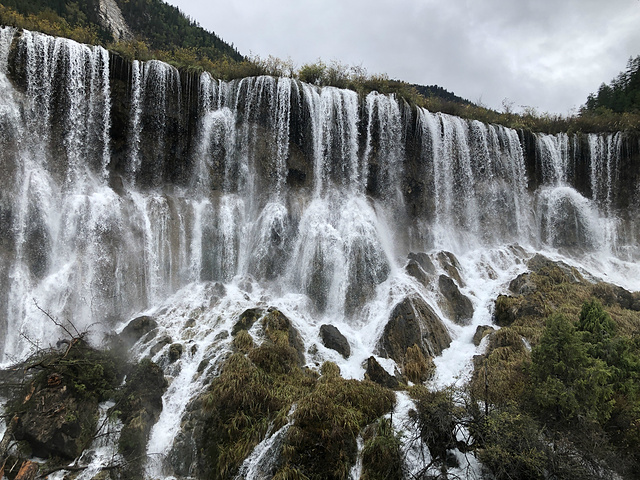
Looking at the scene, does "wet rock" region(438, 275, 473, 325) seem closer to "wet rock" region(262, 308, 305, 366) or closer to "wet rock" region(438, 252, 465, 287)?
"wet rock" region(438, 252, 465, 287)

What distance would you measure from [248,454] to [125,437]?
2.89 m

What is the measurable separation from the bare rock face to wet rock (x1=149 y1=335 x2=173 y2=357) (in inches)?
1690

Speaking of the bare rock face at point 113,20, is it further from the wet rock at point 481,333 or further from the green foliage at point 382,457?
the green foliage at point 382,457

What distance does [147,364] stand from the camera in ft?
31.3

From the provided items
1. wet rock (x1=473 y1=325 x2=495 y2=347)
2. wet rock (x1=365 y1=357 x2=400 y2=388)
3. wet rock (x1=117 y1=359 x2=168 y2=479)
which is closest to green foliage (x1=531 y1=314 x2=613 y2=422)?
wet rock (x1=365 y1=357 x2=400 y2=388)

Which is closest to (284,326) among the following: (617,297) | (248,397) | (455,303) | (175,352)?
(175,352)

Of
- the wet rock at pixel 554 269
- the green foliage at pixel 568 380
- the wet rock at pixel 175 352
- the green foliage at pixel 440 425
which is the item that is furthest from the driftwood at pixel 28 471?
the wet rock at pixel 554 269

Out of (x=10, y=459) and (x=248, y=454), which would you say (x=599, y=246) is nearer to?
(x=248, y=454)

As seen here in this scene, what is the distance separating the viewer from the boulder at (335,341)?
1244 cm

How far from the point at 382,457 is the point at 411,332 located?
661cm

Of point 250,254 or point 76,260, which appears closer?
point 76,260

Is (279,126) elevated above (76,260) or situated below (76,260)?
above

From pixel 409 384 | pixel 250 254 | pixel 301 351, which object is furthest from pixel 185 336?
pixel 409 384

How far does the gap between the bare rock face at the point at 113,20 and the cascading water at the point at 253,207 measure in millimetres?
33445
